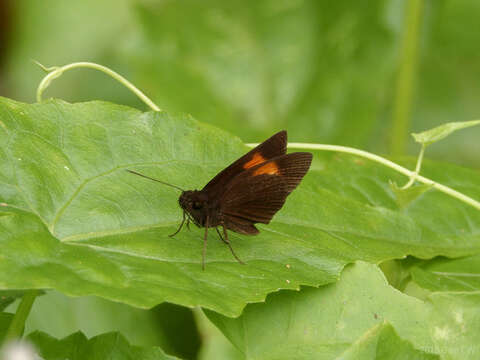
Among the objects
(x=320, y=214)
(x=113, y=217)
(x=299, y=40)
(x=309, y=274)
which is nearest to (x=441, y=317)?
(x=309, y=274)

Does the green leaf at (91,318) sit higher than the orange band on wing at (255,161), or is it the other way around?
the orange band on wing at (255,161)

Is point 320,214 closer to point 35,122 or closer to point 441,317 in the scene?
point 441,317

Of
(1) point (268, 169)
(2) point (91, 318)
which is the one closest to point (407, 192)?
(1) point (268, 169)

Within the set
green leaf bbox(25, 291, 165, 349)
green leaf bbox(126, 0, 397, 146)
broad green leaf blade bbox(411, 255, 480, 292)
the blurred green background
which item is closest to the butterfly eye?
broad green leaf blade bbox(411, 255, 480, 292)

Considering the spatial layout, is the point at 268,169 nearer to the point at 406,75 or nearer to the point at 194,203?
the point at 194,203

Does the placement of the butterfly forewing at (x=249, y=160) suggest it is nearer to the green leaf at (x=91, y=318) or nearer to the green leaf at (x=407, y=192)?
the green leaf at (x=407, y=192)

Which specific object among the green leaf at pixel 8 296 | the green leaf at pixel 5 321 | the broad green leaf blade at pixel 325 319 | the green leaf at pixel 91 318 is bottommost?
the green leaf at pixel 5 321

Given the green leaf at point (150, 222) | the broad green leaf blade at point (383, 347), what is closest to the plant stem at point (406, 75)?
the green leaf at point (150, 222)
